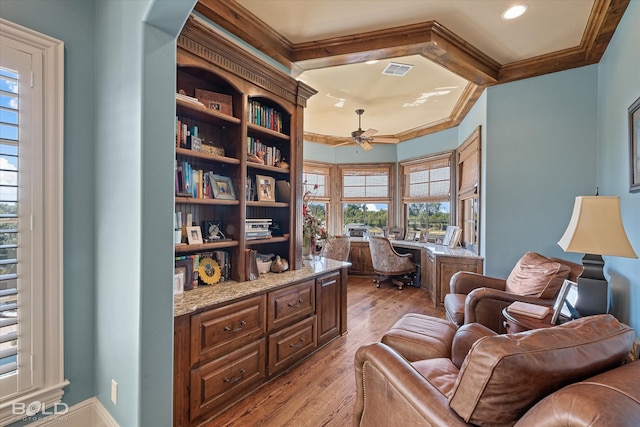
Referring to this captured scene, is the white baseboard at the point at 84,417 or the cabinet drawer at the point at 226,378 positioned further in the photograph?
the cabinet drawer at the point at 226,378

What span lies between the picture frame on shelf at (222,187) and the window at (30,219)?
93cm

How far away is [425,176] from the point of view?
5.70 m

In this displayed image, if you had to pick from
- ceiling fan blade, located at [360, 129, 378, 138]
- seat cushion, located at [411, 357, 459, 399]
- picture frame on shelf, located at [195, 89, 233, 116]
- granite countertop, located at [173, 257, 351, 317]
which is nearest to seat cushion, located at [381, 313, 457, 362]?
seat cushion, located at [411, 357, 459, 399]

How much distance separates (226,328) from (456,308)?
2090 mm

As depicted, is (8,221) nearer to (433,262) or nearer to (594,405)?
(594,405)

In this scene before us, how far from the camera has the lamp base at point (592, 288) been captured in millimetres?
1849

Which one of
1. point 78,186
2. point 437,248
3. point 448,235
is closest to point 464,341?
point 78,186

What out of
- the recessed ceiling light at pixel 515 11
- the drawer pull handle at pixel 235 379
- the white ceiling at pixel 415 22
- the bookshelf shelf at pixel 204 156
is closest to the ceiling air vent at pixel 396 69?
the white ceiling at pixel 415 22

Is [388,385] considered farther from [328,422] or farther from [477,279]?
[477,279]

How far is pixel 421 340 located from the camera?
2.01 m

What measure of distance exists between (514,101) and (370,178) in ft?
10.8

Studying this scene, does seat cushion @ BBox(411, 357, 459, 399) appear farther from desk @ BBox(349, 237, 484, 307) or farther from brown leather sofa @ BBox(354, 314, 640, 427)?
desk @ BBox(349, 237, 484, 307)

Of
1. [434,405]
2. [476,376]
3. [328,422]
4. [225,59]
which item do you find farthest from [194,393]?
[225,59]

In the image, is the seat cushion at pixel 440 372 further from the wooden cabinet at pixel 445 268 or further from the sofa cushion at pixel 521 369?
the wooden cabinet at pixel 445 268
